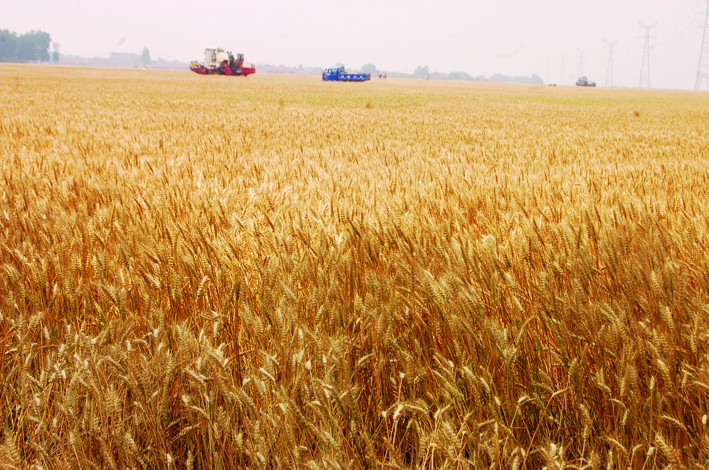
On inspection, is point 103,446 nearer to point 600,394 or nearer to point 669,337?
point 600,394

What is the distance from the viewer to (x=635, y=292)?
1840mm

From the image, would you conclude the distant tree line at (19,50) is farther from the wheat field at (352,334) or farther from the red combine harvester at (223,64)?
the wheat field at (352,334)

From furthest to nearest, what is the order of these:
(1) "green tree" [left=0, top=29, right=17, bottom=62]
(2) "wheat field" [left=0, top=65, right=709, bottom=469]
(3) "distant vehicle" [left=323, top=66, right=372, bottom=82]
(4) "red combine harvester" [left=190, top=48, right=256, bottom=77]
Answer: (1) "green tree" [left=0, top=29, right=17, bottom=62], (3) "distant vehicle" [left=323, top=66, right=372, bottom=82], (4) "red combine harvester" [left=190, top=48, right=256, bottom=77], (2) "wheat field" [left=0, top=65, right=709, bottom=469]

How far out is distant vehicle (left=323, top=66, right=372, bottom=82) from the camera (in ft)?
222

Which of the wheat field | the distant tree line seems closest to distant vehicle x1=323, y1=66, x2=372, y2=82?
the wheat field

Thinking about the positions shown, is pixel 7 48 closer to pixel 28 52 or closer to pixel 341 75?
pixel 28 52

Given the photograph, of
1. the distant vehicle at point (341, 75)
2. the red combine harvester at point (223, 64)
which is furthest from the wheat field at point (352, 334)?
the distant vehicle at point (341, 75)

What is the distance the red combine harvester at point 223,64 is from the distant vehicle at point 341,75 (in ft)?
32.3

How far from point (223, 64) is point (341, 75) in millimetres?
13744

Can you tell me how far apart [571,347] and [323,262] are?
37.4 inches

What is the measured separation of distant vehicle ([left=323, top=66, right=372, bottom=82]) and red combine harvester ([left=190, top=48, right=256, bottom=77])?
983cm

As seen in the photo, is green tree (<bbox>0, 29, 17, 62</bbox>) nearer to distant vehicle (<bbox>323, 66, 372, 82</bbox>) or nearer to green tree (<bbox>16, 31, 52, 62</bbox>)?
green tree (<bbox>16, 31, 52, 62</bbox>)

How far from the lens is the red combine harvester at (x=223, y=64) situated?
5975cm

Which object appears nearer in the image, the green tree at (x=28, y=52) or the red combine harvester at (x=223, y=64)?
the red combine harvester at (x=223, y=64)
